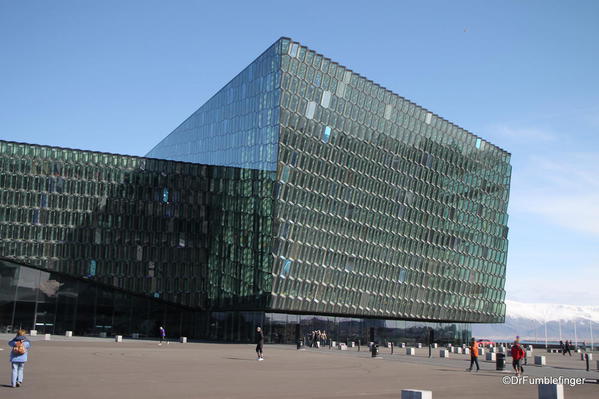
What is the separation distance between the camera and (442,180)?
300 feet

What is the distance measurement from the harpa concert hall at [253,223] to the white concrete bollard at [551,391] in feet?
173

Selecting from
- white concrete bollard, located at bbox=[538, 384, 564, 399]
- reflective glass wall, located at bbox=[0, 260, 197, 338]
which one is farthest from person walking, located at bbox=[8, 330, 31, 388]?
reflective glass wall, located at bbox=[0, 260, 197, 338]

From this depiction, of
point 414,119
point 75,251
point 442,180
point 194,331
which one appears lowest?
point 194,331

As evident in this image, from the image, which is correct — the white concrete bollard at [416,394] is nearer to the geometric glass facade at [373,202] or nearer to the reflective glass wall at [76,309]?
the geometric glass facade at [373,202]

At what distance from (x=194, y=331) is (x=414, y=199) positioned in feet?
107

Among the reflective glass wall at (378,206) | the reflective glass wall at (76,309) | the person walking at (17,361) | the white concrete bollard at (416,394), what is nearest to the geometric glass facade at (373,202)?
the reflective glass wall at (378,206)

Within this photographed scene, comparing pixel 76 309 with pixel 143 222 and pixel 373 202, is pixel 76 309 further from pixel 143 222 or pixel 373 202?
pixel 373 202

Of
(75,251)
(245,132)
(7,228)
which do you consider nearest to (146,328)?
(75,251)

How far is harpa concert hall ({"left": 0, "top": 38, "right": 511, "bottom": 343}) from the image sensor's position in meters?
72.2

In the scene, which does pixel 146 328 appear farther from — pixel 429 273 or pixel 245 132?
pixel 429 273

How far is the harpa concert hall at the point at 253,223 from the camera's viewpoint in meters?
72.2

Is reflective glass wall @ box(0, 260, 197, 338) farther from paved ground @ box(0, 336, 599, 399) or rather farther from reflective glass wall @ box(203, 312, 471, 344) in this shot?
paved ground @ box(0, 336, 599, 399)

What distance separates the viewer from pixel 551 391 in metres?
17.7

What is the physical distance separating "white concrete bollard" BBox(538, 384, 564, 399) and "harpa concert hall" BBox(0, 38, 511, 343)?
52.6 metres
